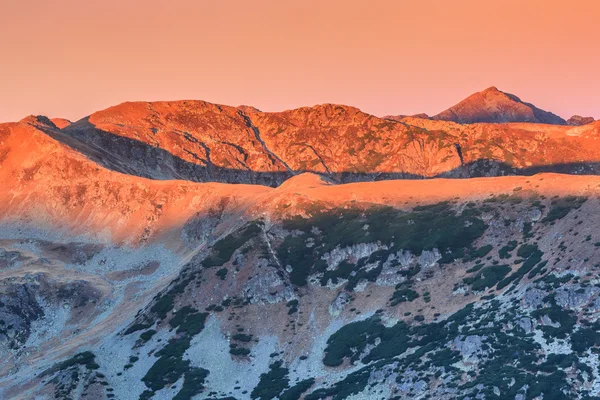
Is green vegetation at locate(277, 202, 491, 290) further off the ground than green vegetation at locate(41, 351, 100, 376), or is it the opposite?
green vegetation at locate(277, 202, 491, 290)

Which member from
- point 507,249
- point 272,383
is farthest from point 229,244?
point 507,249

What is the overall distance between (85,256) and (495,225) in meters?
122

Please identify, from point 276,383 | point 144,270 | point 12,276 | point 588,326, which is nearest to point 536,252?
point 588,326

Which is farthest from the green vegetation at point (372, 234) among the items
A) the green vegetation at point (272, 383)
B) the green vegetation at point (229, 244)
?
the green vegetation at point (272, 383)

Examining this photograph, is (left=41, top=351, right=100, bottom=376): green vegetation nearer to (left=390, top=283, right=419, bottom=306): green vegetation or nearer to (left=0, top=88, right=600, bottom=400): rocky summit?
(left=0, top=88, right=600, bottom=400): rocky summit

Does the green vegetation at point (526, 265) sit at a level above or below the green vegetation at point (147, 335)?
above

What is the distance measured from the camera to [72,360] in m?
129

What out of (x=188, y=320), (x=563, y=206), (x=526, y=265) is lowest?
(x=188, y=320)

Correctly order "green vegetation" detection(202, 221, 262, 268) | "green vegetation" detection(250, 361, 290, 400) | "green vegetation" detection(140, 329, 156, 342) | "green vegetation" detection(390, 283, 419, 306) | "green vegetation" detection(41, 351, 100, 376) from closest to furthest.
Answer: "green vegetation" detection(250, 361, 290, 400)
"green vegetation" detection(390, 283, 419, 306)
"green vegetation" detection(41, 351, 100, 376)
"green vegetation" detection(140, 329, 156, 342)
"green vegetation" detection(202, 221, 262, 268)

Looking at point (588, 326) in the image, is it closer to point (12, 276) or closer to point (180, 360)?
point (180, 360)

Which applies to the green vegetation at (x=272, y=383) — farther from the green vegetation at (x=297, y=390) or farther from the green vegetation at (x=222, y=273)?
the green vegetation at (x=222, y=273)

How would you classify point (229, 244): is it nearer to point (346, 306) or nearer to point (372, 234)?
point (372, 234)

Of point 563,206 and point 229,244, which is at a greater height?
point 563,206

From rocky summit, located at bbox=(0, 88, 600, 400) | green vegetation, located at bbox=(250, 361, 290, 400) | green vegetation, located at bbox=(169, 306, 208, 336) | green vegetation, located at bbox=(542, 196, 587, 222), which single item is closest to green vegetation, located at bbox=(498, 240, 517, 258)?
rocky summit, located at bbox=(0, 88, 600, 400)
